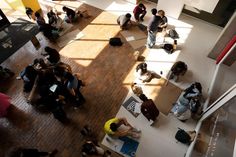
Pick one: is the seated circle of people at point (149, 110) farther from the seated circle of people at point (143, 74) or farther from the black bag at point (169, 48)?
the black bag at point (169, 48)

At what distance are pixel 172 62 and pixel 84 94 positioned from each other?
2.87 metres

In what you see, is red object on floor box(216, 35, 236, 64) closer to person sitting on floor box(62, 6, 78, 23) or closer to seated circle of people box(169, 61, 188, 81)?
seated circle of people box(169, 61, 188, 81)

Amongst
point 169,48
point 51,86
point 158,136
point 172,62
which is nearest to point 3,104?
point 51,86

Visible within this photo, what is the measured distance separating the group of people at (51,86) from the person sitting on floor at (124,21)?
107 inches

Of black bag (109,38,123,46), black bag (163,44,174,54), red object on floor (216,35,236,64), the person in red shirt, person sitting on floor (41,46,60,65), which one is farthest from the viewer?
the person in red shirt

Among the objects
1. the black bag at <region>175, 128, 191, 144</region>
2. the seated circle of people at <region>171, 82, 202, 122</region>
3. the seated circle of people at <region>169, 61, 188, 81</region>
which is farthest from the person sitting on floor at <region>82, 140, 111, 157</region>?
the seated circle of people at <region>169, 61, 188, 81</region>

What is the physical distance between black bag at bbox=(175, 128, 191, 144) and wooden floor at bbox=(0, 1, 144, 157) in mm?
1610

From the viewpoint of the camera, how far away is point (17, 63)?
5.87 meters

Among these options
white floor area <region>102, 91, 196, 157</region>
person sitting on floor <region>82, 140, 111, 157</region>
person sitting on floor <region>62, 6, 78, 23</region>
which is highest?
person sitting on floor <region>62, 6, 78, 23</region>

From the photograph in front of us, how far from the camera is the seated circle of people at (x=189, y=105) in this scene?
477 cm

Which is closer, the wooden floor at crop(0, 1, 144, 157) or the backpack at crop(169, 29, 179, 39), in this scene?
the wooden floor at crop(0, 1, 144, 157)

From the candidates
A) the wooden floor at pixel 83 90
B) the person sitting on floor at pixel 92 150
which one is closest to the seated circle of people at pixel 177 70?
the wooden floor at pixel 83 90

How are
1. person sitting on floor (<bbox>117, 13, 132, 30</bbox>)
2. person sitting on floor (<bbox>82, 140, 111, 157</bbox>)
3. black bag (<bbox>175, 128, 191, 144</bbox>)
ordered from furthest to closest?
person sitting on floor (<bbox>117, 13, 132, 30</bbox>)
black bag (<bbox>175, 128, 191, 144</bbox>)
person sitting on floor (<bbox>82, 140, 111, 157</bbox>)

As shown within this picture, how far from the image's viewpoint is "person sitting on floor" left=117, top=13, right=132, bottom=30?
21.4 ft
